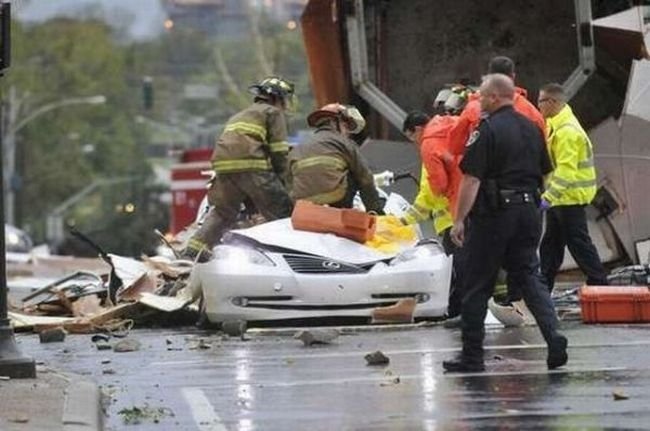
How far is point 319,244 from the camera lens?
14117 mm

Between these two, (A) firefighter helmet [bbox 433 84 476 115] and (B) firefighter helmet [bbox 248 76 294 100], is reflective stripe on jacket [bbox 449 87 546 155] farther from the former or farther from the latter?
(B) firefighter helmet [bbox 248 76 294 100]

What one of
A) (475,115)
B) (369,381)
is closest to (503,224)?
(369,381)

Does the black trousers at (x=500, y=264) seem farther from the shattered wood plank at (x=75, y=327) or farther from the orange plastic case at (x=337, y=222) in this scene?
the shattered wood plank at (x=75, y=327)

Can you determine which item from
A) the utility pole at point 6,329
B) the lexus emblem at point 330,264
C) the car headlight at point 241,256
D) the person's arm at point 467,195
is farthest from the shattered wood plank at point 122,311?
the person's arm at point 467,195

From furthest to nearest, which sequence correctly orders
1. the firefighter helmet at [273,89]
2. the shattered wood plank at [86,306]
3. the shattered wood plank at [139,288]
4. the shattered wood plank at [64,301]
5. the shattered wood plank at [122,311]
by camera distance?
the shattered wood plank at [64,301]
the shattered wood plank at [86,306]
the firefighter helmet at [273,89]
the shattered wood plank at [139,288]
the shattered wood plank at [122,311]

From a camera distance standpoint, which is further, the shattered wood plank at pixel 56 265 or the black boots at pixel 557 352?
the shattered wood plank at pixel 56 265

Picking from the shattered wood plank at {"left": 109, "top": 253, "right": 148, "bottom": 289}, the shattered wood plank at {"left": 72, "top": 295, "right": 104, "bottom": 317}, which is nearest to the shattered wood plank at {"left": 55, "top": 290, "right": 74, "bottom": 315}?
the shattered wood plank at {"left": 72, "top": 295, "right": 104, "bottom": 317}

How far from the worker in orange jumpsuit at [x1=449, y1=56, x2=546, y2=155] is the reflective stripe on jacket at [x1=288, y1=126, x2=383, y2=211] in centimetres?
179

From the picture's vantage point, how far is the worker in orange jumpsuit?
37.4ft

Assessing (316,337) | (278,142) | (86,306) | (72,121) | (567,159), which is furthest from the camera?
(72,121)

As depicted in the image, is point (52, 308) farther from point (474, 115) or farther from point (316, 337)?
point (474, 115)

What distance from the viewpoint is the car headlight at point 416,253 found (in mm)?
14016

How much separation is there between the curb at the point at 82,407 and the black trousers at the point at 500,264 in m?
2.21

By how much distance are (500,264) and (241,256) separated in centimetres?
336
